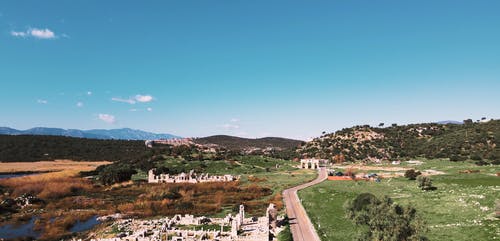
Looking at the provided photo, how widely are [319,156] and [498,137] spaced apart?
7293 centimetres

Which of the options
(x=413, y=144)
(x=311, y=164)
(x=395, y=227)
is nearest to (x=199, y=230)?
(x=395, y=227)

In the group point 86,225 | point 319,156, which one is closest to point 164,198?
point 86,225

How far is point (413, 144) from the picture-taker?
167 m

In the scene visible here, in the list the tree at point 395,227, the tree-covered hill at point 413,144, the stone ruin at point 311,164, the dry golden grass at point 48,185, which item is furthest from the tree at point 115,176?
the tree at point 395,227

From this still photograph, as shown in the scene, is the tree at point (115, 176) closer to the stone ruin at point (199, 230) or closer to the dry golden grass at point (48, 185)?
the dry golden grass at point (48, 185)

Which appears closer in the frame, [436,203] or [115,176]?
[436,203]

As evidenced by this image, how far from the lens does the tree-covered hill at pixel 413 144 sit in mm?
134125

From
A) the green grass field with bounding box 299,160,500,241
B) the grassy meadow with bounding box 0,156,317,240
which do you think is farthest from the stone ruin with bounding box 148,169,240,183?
the green grass field with bounding box 299,160,500,241

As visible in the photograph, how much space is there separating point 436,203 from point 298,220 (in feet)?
72.9

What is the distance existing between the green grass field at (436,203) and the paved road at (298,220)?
1193 mm

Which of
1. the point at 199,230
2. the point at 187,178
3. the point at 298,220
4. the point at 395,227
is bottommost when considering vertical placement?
the point at 199,230

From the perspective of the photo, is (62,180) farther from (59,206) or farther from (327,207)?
(327,207)

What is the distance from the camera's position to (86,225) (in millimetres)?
60844

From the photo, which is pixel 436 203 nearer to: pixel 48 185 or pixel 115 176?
pixel 115 176
